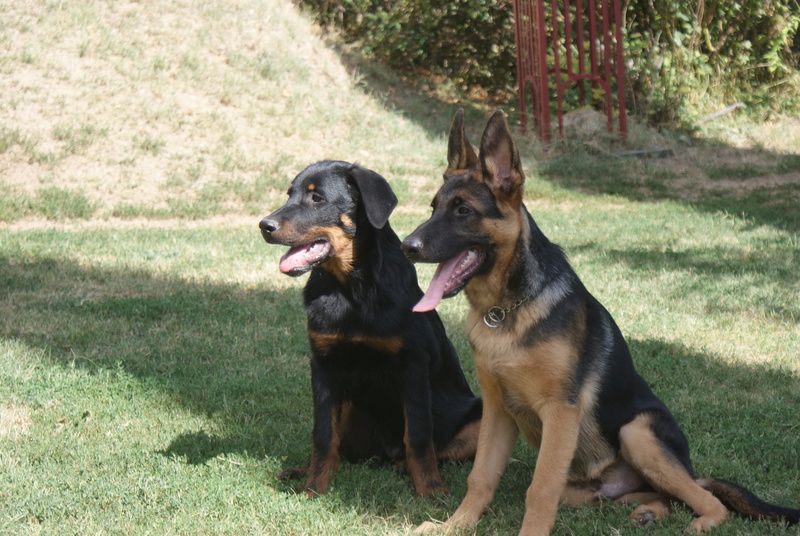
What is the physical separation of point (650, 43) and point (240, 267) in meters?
12.0

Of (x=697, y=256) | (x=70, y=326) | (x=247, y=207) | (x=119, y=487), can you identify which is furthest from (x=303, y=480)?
(x=247, y=207)

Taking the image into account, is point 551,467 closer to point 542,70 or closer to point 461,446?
point 461,446

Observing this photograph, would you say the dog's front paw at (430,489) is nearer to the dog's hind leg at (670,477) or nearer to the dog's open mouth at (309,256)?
the dog's hind leg at (670,477)

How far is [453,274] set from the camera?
4.36m

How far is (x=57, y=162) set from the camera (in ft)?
45.4

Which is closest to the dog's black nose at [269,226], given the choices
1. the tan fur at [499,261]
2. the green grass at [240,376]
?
the tan fur at [499,261]

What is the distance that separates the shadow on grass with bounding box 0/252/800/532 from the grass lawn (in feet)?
0.07

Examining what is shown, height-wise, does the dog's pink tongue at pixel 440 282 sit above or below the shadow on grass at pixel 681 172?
above

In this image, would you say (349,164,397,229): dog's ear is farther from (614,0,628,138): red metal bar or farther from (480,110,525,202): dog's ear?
(614,0,628,138): red metal bar

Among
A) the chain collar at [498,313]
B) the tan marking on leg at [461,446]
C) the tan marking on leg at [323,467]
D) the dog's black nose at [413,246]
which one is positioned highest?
the dog's black nose at [413,246]

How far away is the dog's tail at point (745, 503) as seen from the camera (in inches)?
171

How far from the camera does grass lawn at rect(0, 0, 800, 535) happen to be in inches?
195

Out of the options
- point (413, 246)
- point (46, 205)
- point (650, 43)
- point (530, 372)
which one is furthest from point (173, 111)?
point (530, 372)

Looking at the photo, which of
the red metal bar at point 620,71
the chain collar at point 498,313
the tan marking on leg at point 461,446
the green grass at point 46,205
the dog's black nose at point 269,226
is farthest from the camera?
the red metal bar at point 620,71
